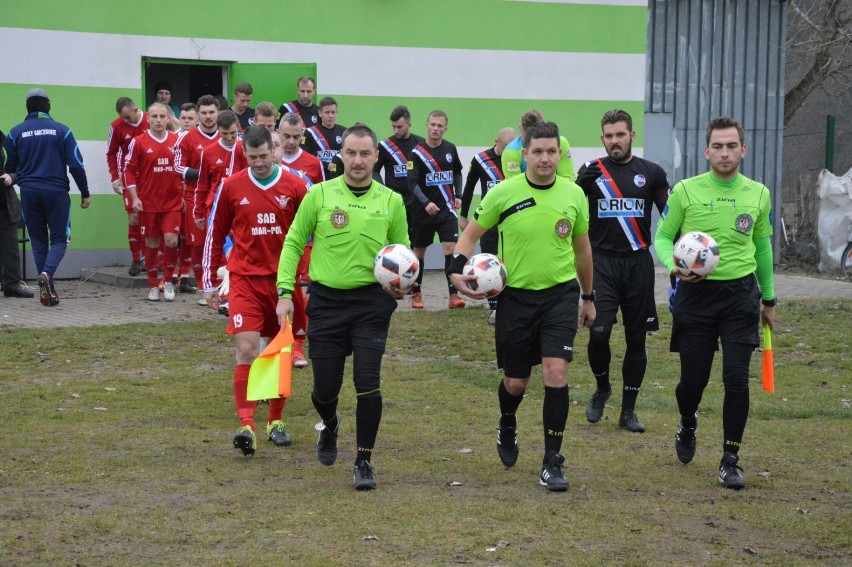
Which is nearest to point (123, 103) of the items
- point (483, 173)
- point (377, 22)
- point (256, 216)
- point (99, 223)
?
point (99, 223)

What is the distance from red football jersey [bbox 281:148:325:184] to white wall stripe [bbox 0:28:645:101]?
697 centimetres

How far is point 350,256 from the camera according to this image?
7.01 m

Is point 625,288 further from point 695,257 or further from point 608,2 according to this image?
point 608,2

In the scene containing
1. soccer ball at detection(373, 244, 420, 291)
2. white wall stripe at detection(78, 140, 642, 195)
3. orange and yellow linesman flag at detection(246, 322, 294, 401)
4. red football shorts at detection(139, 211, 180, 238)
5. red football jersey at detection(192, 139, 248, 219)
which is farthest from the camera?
white wall stripe at detection(78, 140, 642, 195)

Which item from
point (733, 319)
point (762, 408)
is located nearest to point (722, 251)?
point (733, 319)

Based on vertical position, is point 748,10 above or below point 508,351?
above

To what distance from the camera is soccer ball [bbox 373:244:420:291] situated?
673cm

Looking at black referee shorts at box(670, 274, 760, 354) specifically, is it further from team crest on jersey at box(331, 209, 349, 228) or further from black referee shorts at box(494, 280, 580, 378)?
team crest on jersey at box(331, 209, 349, 228)

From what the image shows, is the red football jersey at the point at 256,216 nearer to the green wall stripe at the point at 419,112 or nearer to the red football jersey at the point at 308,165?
the red football jersey at the point at 308,165

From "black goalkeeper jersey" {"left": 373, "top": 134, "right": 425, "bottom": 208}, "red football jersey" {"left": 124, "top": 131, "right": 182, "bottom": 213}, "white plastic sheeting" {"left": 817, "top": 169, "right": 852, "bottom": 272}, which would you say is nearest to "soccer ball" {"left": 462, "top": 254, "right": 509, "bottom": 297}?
"black goalkeeper jersey" {"left": 373, "top": 134, "right": 425, "bottom": 208}

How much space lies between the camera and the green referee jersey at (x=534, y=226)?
6.99 metres

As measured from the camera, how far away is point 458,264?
22.9ft

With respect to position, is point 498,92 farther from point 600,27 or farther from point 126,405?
point 126,405

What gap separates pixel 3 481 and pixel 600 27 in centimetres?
1424
